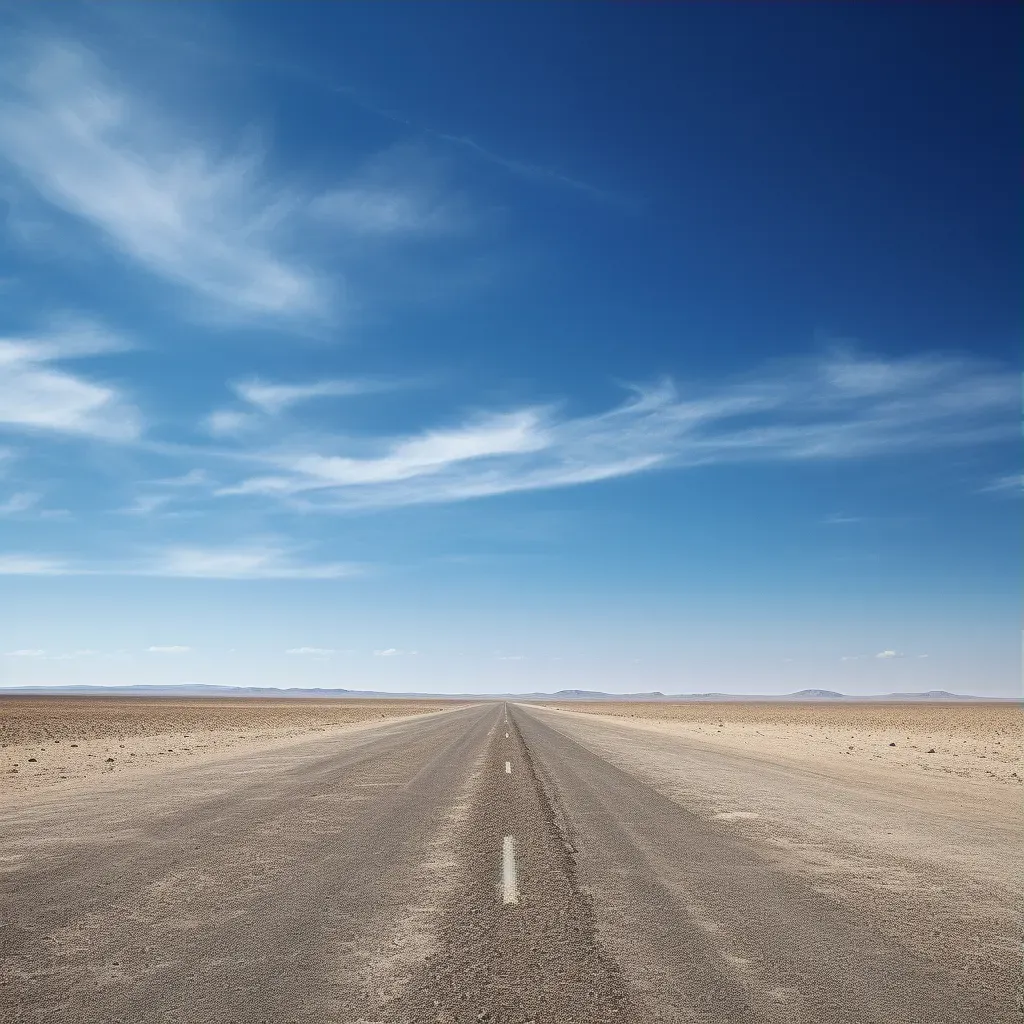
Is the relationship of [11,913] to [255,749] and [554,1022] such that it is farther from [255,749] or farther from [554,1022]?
[255,749]

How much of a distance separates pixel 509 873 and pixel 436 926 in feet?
5.57

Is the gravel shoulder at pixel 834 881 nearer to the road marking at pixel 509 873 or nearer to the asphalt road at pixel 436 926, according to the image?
the asphalt road at pixel 436 926

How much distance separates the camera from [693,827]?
994 cm

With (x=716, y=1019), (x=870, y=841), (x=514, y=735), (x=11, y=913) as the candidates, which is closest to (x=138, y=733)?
(x=514, y=735)

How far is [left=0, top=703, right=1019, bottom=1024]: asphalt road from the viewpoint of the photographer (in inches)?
171

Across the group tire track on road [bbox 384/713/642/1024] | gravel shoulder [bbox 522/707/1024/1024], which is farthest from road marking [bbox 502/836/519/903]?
gravel shoulder [bbox 522/707/1024/1024]

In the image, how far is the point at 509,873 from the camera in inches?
283

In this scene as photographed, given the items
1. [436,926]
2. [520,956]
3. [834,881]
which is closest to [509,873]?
[436,926]

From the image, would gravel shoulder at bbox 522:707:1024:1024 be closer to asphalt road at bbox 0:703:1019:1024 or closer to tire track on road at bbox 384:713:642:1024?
asphalt road at bbox 0:703:1019:1024

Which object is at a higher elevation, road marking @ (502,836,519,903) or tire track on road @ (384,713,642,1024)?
tire track on road @ (384,713,642,1024)

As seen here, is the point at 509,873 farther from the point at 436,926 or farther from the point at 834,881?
the point at 834,881

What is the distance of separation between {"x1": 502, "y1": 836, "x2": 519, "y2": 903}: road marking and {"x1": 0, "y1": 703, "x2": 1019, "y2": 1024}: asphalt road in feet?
0.22

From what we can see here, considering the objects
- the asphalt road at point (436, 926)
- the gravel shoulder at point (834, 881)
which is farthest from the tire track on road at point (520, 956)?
the gravel shoulder at point (834, 881)

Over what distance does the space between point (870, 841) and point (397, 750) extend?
49.1ft
